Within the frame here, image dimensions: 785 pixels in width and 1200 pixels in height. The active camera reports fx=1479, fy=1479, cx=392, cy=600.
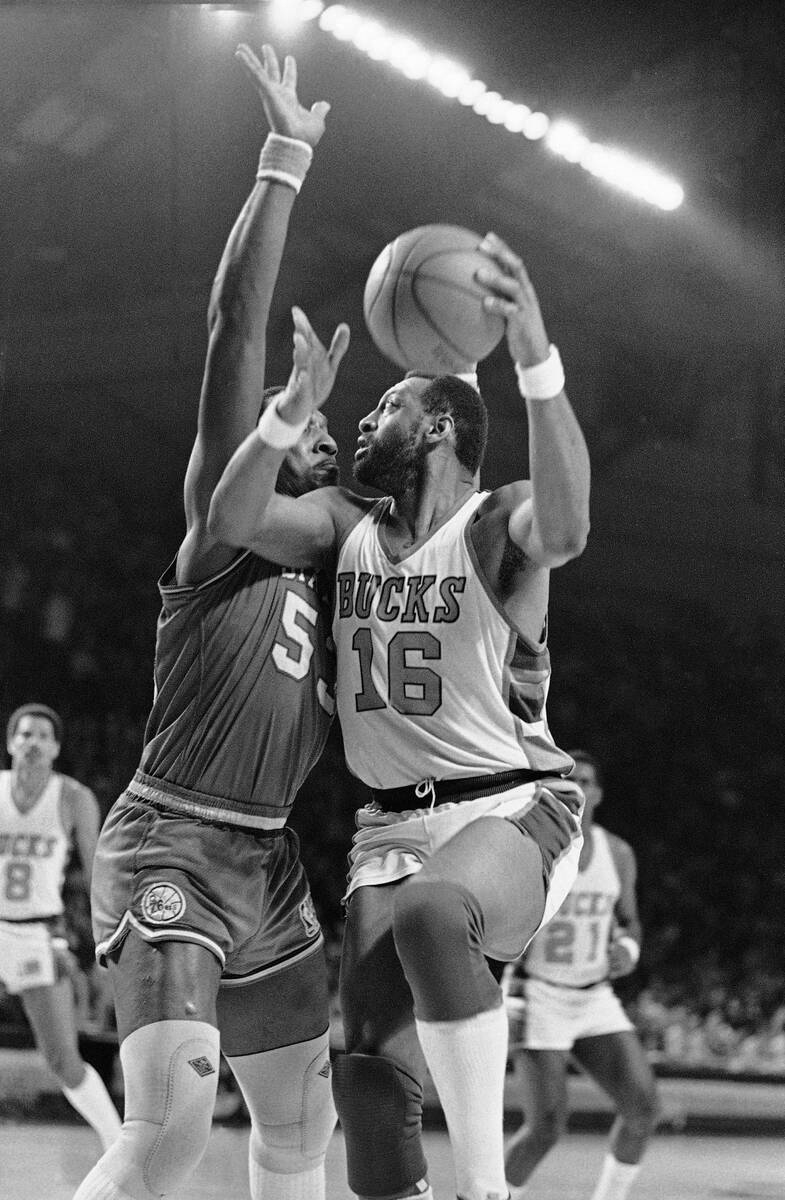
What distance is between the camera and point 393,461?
3.27 m

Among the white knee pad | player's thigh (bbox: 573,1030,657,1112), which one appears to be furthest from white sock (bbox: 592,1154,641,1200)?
the white knee pad

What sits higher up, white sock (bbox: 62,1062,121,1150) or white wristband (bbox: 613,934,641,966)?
white wristband (bbox: 613,934,641,966)

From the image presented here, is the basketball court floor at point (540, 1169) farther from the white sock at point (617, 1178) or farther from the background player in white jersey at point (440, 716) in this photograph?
the background player in white jersey at point (440, 716)

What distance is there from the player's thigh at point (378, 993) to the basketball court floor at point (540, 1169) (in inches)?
124

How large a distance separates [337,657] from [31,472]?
A: 737 cm

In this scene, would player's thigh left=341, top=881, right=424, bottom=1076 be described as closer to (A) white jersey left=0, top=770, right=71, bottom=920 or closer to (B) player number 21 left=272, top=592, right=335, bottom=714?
(B) player number 21 left=272, top=592, right=335, bottom=714

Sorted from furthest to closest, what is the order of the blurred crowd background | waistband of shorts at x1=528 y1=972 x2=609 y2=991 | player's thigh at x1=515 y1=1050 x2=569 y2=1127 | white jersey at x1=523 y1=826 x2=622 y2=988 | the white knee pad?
the blurred crowd background → white jersey at x1=523 y1=826 x2=622 y2=988 → waistband of shorts at x1=528 y1=972 x2=609 y2=991 → player's thigh at x1=515 y1=1050 x2=569 y2=1127 → the white knee pad

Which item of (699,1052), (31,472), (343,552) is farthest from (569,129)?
(343,552)

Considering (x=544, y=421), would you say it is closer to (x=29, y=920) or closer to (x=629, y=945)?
(x=629, y=945)

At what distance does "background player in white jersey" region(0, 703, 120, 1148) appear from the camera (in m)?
6.21

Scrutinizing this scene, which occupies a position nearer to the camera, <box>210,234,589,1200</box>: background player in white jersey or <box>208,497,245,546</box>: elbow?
<box>210,234,589,1200</box>: background player in white jersey

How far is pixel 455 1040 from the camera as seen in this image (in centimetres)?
275

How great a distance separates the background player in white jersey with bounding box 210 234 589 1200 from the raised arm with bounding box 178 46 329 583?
0.17 meters

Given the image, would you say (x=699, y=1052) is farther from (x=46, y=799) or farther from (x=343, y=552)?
(x=343, y=552)
